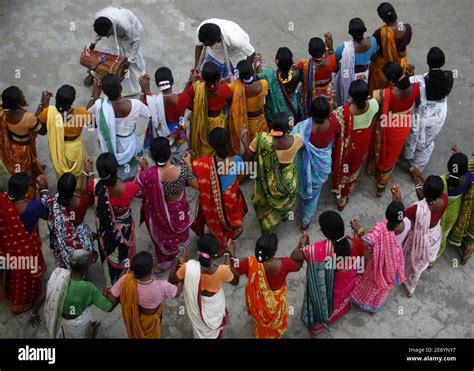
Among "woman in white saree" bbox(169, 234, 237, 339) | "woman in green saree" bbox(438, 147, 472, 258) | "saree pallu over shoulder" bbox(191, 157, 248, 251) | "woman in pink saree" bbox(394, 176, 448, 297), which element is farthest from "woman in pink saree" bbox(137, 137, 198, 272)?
"woman in green saree" bbox(438, 147, 472, 258)

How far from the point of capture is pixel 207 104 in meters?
7.83

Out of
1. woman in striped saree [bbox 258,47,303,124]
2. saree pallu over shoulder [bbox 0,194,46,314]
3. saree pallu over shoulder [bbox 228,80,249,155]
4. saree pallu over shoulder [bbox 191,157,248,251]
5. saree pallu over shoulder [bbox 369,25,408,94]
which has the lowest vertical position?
saree pallu over shoulder [bbox 0,194,46,314]

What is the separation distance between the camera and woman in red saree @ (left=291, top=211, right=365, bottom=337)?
6.38 m

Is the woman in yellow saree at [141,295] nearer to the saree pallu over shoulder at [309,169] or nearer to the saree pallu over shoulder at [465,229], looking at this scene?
the saree pallu over shoulder at [309,169]

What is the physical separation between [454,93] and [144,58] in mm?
4213

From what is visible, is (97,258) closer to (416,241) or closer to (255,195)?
(255,195)

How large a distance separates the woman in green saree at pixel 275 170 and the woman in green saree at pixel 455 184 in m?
1.47

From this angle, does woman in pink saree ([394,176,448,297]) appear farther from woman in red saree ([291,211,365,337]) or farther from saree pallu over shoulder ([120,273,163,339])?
saree pallu over shoulder ([120,273,163,339])

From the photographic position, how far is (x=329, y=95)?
28.3ft

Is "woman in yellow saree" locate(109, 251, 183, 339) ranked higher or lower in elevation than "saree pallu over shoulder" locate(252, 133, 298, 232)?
lower

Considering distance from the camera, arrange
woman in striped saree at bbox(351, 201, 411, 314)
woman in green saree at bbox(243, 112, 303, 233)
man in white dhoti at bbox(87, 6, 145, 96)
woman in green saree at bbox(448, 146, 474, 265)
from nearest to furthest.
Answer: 1. woman in striped saree at bbox(351, 201, 411, 314)
2. woman in green saree at bbox(243, 112, 303, 233)
3. woman in green saree at bbox(448, 146, 474, 265)
4. man in white dhoti at bbox(87, 6, 145, 96)

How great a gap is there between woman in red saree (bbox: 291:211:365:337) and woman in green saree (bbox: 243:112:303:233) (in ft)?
3.38

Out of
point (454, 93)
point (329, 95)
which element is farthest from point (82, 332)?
point (454, 93)

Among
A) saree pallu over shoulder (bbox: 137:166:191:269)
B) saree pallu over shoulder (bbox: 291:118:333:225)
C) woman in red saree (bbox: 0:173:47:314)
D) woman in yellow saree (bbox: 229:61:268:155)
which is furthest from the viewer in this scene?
woman in yellow saree (bbox: 229:61:268:155)
